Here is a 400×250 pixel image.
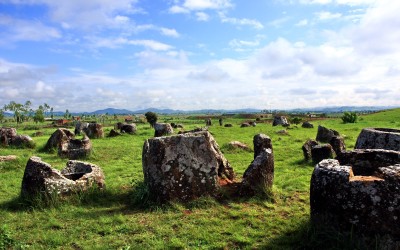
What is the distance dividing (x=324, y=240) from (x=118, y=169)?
13137 millimetres

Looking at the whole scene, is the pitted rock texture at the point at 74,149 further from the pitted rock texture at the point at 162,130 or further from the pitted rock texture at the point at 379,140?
the pitted rock texture at the point at 379,140

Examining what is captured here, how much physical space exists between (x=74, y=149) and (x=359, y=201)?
19.7 m

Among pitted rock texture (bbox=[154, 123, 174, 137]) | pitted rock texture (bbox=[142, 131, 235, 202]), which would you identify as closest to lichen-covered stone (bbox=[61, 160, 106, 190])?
pitted rock texture (bbox=[142, 131, 235, 202])

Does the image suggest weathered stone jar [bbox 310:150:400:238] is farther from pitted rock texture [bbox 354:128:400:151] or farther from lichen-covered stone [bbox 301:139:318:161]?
lichen-covered stone [bbox 301:139:318:161]

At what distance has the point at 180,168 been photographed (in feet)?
37.5

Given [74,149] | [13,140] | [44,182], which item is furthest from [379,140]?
[13,140]

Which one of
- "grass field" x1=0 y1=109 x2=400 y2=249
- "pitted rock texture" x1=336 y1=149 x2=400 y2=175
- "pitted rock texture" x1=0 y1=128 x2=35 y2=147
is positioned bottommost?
"grass field" x1=0 y1=109 x2=400 y2=249

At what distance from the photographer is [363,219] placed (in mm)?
7293

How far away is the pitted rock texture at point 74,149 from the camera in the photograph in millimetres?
22625

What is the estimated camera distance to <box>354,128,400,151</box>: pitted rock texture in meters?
12.2

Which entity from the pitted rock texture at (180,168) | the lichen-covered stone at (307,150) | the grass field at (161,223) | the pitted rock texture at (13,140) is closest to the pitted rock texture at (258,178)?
the grass field at (161,223)

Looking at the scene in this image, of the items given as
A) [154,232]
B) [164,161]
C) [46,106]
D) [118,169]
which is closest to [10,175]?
[118,169]

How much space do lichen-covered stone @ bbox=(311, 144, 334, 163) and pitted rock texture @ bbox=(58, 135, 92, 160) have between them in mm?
14014

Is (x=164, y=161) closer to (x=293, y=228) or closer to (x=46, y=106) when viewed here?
(x=293, y=228)
